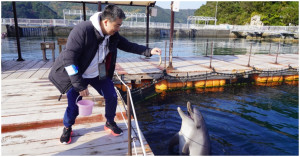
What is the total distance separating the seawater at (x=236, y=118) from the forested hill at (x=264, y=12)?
2115 inches

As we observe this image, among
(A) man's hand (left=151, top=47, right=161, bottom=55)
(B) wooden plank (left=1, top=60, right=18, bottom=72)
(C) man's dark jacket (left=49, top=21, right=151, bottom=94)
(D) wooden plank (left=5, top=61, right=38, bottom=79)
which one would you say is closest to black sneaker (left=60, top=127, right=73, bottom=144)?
(C) man's dark jacket (left=49, top=21, right=151, bottom=94)

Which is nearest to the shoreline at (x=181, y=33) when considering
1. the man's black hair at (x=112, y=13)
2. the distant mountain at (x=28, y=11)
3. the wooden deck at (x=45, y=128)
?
the wooden deck at (x=45, y=128)

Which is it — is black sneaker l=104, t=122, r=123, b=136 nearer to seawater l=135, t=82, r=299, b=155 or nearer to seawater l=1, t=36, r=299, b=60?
seawater l=135, t=82, r=299, b=155

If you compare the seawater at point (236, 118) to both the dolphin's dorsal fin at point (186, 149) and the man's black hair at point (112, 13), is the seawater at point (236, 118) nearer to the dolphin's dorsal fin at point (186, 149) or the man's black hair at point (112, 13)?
the dolphin's dorsal fin at point (186, 149)

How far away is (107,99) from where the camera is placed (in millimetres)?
2965

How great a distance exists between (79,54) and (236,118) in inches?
217

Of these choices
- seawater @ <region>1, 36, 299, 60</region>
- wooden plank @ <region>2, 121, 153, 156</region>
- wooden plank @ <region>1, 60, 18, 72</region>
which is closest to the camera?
wooden plank @ <region>2, 121, 153, 156</region>

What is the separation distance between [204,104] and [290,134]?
2.74m

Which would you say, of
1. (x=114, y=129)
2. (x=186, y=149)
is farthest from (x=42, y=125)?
(x=186, y=149)

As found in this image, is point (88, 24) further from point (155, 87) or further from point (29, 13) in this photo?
point (29, 13)

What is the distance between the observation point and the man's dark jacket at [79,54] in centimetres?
241

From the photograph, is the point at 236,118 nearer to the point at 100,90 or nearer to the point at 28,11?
the point at 100,90

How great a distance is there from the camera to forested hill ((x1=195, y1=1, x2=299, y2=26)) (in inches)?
2037

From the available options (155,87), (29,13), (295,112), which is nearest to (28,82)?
(155,87)
